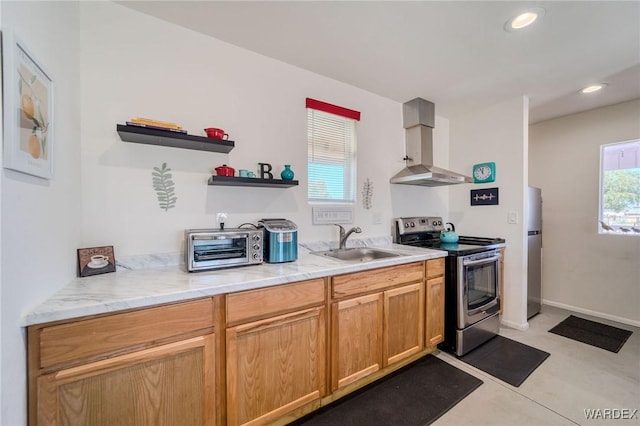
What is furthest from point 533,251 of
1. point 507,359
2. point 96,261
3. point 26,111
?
point 26,111

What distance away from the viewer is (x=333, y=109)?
231cm

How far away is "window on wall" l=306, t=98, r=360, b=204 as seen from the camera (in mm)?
2248

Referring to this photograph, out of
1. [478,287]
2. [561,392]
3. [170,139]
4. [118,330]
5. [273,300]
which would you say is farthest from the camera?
[478,287]

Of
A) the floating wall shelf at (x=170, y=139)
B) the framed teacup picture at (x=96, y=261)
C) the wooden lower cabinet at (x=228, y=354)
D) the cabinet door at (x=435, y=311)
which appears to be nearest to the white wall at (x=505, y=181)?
the cabinet door at (x=435, y=311)

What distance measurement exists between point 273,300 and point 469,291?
72.3 inches

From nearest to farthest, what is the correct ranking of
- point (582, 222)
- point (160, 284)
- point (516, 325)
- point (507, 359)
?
point (160, 284) → point (507, 359) → point (516, 325) → point (582, 222)

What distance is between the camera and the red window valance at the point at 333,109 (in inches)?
86.5

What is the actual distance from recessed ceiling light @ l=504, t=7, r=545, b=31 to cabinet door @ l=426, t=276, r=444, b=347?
1.82 meters

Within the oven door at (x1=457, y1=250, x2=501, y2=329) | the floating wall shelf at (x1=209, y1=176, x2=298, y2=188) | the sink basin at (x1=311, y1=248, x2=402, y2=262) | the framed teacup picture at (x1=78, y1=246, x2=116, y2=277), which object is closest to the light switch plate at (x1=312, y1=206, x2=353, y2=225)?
the sink basin at (x1=311, y1=248, x2=402, y2=262)

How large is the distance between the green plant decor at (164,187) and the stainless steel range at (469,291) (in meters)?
2.07

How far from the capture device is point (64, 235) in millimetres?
1179

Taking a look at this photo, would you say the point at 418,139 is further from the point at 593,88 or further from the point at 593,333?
the point at 593,333

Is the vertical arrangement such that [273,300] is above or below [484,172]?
below

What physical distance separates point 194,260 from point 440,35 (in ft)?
6.92
